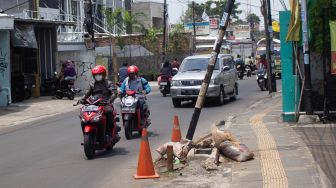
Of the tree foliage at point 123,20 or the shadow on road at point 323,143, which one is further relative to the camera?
the tree foliage at point 123,20

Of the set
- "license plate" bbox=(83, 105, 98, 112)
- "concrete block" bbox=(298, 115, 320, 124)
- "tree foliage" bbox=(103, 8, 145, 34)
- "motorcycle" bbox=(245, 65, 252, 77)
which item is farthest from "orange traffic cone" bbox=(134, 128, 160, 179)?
"motorcycle" bbox=(245, 65, 252, 77)

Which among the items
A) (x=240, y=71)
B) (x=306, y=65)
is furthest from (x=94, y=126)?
(x=240, y=71)

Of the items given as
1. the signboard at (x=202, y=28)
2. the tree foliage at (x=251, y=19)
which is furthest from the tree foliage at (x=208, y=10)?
the signboard at (x=202, y=28)

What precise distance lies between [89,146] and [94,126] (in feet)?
1.27

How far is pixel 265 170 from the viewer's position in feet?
28.4

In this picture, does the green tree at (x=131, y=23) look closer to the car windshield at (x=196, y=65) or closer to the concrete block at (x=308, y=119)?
the car windshield at (x=196, y=65)

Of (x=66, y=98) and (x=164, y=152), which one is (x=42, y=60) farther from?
(x=164, y=152)

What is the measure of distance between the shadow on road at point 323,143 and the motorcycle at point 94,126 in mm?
3744

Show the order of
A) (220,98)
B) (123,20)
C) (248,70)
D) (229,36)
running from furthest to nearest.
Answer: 1. (229,36)
2. (123,20)
3. (248,70)
4. (220,98)

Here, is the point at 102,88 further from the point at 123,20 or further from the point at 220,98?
the point at 123,20

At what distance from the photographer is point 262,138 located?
38.7ft

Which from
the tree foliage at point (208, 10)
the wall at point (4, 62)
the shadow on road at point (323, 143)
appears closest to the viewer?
the shadow on road at point (323, 143)

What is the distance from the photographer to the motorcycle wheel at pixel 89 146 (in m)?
10.7

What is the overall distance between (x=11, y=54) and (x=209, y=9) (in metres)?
70.2
